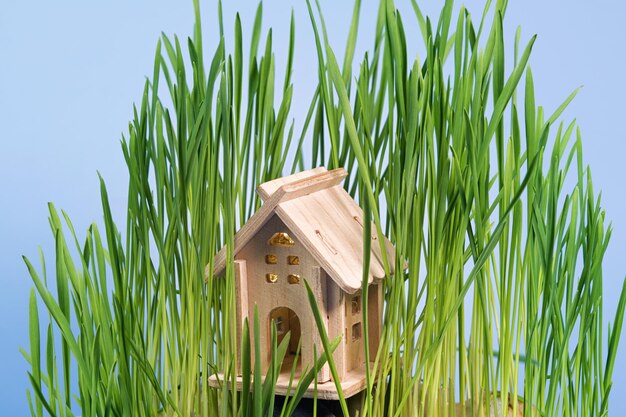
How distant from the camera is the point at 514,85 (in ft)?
3.87

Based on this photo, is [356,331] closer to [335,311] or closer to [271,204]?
[335,311]

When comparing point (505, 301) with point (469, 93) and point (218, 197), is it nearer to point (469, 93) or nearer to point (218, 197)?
point (469, 93)

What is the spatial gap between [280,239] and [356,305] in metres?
0.14

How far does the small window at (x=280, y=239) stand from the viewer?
1284 mm

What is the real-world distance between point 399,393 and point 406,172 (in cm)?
32

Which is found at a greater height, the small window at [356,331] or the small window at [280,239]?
the small window at [280,239]

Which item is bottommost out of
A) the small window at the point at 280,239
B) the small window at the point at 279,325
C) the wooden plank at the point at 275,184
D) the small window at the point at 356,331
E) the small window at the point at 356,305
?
the small window at the point at 356,331

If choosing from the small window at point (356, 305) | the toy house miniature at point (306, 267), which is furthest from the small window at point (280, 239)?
the small window at point (356, 305)

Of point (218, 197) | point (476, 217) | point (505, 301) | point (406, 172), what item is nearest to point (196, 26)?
point (218, 197)

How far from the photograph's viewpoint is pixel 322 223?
4.21ft

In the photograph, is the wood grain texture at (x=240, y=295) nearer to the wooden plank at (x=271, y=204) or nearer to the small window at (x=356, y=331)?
the wooden plank at (x=271, y=204)

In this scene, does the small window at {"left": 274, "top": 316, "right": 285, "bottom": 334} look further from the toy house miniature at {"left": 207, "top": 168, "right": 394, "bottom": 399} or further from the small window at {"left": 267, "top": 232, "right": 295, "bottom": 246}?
the small window at {"left": 267, "top": 232, "right": 295, "bottom": 246}

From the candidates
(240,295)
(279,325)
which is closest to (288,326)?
(279,325)

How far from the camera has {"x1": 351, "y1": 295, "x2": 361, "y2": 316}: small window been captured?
1.33 metres
